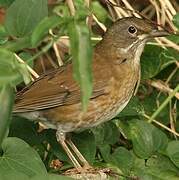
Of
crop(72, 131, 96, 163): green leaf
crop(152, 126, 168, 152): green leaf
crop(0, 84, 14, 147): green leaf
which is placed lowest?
crop(152, 126, 168, 152): green leaf

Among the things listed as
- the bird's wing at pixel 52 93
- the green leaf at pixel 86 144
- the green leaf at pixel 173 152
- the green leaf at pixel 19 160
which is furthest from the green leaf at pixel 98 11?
the green leaf at pixel 19 160

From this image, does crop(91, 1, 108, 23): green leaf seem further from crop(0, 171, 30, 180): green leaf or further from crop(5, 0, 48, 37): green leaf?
crop(0, 171, 30, 180): green leaf

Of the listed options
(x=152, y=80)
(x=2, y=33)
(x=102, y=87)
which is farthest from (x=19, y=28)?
(x=152, y=80)

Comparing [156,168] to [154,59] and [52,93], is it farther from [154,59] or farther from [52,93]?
[154,59]

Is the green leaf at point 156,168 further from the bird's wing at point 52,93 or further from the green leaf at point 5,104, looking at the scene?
the green leaf at point 5,104

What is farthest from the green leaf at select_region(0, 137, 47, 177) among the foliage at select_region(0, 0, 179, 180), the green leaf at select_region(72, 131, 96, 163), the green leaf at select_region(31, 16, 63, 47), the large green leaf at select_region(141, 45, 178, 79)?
the large green leaf at select_region(141, 45, 178, 79)

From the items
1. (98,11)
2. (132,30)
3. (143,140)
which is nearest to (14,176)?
(143,140)

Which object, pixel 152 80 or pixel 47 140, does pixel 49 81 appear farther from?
pixel 152 80
